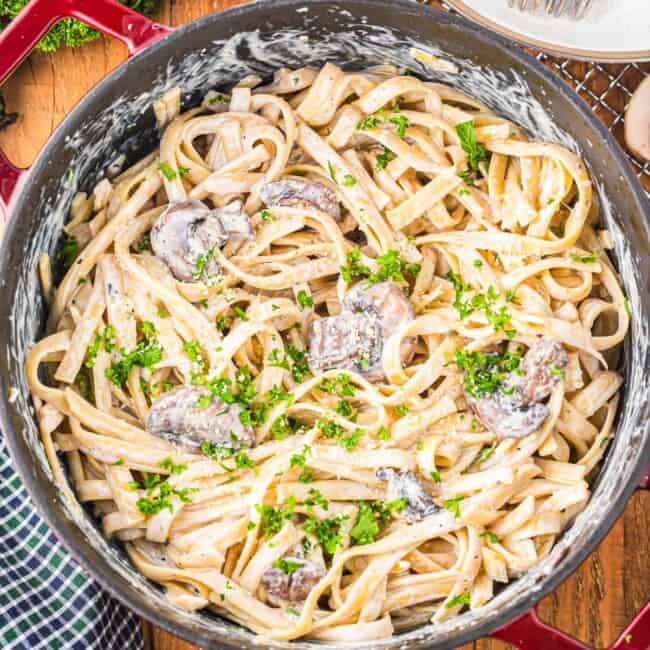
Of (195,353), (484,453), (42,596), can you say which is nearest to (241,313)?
(195,353)

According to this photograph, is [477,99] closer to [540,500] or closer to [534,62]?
[534,62]

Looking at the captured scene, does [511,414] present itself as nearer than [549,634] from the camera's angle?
No

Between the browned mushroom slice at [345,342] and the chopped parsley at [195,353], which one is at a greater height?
the browned mushroom slice at [345,342]

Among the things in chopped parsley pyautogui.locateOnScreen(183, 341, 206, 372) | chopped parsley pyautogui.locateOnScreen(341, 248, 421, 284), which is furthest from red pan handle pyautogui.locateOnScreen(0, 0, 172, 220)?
chopped parsley pyautogui.locateOnScreen(341, 248, 421, 284)

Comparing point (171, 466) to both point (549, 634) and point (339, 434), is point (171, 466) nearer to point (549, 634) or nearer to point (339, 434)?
point (339, 434)

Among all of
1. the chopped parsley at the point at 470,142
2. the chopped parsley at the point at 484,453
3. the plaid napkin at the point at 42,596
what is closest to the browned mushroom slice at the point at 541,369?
the chopped parsley at the point at 484,453

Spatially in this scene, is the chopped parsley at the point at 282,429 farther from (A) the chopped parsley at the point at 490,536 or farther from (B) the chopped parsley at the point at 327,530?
(A) the chopped parsley at the point at 490,536
